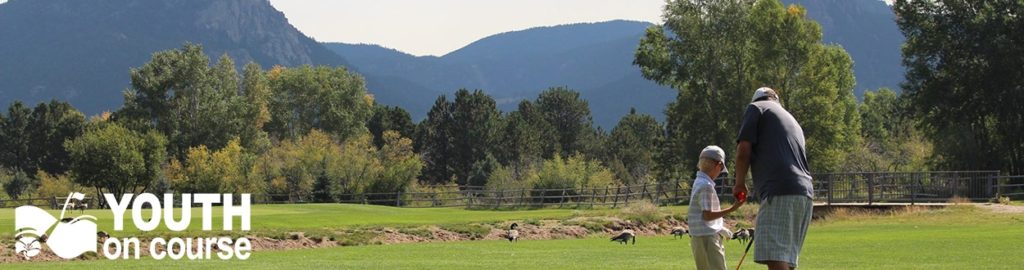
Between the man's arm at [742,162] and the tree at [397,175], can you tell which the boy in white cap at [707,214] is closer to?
the man's arm at [742,162]

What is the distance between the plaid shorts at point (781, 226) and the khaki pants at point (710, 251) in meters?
1.51

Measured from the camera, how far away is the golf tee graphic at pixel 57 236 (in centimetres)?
2414

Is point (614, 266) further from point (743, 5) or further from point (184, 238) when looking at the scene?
point (743, 5)

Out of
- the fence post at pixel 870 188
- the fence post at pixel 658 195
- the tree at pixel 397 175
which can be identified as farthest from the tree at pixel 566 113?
the fence post at pixel 870 188

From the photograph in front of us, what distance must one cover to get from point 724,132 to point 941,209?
22.0 meters

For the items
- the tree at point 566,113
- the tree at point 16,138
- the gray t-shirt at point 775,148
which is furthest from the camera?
the tree at point 566,113

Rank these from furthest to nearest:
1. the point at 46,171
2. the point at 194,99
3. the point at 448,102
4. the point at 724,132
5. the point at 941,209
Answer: the point at 448,102
the point at 46,171
the point at 194,99
the point at 724,132
the point at 941,209

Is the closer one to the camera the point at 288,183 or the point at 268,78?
the point at 288,183

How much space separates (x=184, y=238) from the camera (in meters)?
26.4

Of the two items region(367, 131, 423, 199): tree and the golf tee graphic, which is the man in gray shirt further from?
region(367, 131, 423, 199): tree

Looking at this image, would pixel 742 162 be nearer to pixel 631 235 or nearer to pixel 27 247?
pixel 631 235

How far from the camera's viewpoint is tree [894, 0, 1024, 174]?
175 feet

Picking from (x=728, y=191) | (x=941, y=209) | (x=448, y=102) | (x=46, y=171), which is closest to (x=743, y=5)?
(x=728, y=191)

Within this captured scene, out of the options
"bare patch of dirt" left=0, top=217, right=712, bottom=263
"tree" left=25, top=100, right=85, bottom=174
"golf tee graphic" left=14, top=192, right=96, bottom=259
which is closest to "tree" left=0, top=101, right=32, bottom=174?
"tree" left=25, top=100, right=85, bottom=174
